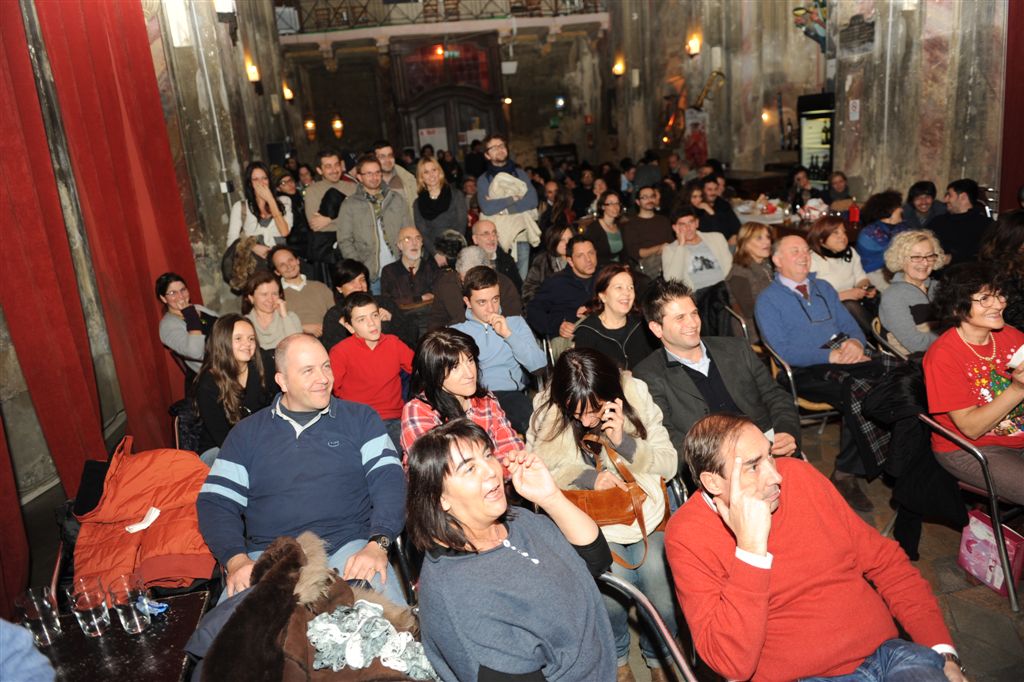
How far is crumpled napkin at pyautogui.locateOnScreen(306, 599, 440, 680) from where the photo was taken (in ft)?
6.27

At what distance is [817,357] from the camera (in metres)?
4.16

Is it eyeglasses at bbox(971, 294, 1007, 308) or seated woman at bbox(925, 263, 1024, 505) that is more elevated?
eyeglasses at bbox(971, 294, 1007, 308)

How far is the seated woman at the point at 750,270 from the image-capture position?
511 centimetres

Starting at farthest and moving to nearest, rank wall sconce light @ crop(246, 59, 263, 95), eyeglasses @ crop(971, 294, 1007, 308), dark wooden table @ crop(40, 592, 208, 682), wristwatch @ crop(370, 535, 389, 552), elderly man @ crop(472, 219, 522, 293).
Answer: wall sconce light @ crop(246, 59, 263, 95) < elderly man @ crop(472, 219, 522, 293) < eyeglasses @ crop(971, 294, 1007, 308) < wristwatch @ crop(370, 535, 389, 552) < dark wooden table @ crop(40, 592, 208, 682)

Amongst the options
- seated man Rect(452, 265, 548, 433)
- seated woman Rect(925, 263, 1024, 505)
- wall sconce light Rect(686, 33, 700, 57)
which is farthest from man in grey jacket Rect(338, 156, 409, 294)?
wall sconce light Rect(686, 33, 700, 57)

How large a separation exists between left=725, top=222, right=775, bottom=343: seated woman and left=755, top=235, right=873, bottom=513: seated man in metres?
0.77

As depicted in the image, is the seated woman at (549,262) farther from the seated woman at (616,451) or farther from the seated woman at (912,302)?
the seated woman at (616,451)

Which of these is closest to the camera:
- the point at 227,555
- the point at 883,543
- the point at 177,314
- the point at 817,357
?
the point at 883,543

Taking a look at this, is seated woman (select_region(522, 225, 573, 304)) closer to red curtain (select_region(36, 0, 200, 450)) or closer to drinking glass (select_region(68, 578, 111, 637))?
red curtain (select_region(36, 0, 200, 450))

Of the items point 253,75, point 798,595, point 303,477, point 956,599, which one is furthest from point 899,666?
point 253,75

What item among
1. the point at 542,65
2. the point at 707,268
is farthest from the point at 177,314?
the point at 542,65

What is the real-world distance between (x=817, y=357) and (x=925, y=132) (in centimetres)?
496

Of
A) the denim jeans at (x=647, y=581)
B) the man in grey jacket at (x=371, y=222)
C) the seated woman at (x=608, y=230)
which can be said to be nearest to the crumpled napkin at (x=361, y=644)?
the denim jeans at (x=647, y=581)

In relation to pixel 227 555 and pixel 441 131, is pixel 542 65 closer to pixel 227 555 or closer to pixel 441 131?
pixel 441 131
